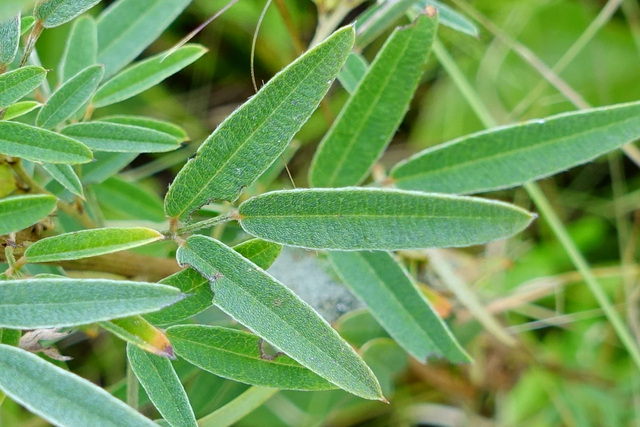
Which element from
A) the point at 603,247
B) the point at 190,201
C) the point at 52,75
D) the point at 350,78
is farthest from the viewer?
the point at 603,247

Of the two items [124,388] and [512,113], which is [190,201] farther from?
[512,113]

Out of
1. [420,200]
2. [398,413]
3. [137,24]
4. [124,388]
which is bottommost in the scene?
[398,413]

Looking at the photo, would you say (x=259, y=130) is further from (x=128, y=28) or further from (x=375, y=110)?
(x=128, y=28)

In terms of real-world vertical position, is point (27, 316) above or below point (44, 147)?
below

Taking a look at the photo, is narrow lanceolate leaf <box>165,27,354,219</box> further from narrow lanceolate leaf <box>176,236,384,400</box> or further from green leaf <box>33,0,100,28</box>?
green leaf <box>33,0,100,28</box>

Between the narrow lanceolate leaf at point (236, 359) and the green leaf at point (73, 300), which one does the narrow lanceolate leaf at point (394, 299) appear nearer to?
the narrow lanceolate leaf at point (236, 359)

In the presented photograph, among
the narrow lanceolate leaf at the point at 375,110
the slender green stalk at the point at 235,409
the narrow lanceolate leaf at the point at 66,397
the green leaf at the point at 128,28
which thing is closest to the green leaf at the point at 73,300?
the narrow lanceolate leaf at the point at 66,397

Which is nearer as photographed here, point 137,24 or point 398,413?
point 137,24

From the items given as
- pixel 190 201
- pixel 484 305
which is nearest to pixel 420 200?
pixel 190 201
